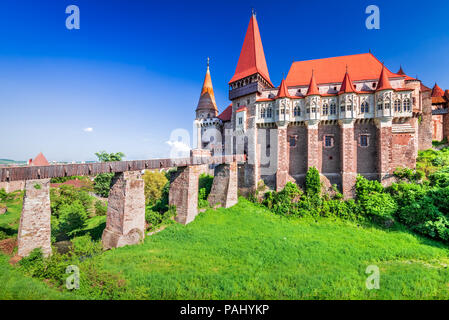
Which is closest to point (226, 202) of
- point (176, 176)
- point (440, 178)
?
point (176, 176)

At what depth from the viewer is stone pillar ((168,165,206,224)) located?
50.1ft

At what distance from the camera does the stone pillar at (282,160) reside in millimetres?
19141

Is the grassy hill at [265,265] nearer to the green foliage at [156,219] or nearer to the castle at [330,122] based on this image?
the green foliage at [156,219]

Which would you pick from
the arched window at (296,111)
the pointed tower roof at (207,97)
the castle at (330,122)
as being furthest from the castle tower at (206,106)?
the arched window at (296,111)

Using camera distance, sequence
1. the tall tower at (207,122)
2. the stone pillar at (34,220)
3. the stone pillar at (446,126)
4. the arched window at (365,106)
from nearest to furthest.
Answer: the stone pillar at (34,220), the arched window at (365,106), the stone pillar at (446,126), the tall tower at (207,122)

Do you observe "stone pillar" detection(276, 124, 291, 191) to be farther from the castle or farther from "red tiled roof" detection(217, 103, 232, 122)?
"red tiled roof" detection(217, 103, 232, 122)

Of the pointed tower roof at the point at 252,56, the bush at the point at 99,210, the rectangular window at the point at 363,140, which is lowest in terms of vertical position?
the bush at the point at 99,210

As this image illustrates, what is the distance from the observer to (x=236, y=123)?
2256 centimetres

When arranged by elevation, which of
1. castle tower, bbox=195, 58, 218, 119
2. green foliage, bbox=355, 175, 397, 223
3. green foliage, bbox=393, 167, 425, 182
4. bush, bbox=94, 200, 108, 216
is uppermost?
castle tower, bbox=195, 58, 218, 119

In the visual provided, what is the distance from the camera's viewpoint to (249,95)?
21938 mm

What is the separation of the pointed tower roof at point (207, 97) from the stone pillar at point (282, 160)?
16787 mm

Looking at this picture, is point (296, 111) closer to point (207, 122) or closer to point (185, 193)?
point (185, 193)

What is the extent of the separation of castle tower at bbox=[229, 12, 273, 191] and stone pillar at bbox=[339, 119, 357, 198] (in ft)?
27.5

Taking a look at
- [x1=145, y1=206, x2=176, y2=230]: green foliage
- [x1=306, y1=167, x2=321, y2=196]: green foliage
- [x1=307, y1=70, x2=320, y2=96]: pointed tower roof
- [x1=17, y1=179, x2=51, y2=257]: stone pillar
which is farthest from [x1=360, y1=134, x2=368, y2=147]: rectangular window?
[x1=17, y1=179, x2=51, y2=257]: stone pillar
